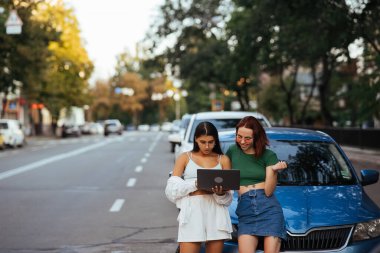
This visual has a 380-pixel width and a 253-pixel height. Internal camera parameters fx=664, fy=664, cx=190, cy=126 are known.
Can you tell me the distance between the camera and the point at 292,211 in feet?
17.7

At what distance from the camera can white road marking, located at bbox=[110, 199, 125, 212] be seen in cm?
1121

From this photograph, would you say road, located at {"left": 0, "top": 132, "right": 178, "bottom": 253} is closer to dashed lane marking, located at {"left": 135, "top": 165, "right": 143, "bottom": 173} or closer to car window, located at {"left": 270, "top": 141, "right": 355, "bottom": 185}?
dashed lane marking, located at {"left": 135, "top": 165, "right": 143, "bottom": 173}

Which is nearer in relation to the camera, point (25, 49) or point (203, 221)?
point (203, 221)

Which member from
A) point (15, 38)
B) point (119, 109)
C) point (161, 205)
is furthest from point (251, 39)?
point (119, 109)

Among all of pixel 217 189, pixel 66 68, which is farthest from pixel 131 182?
pixel 66 68

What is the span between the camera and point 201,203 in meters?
4.64

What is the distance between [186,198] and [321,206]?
4.72 ft

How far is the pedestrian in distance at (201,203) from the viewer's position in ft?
15.1

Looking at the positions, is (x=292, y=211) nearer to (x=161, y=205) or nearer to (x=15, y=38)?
(x=161, y=205)

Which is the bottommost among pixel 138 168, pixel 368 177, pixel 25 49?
pixel 138 168

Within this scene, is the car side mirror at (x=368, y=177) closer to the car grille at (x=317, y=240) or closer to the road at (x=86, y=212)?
the car grille at (x=317, y=240)

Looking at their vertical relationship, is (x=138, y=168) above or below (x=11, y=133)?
below

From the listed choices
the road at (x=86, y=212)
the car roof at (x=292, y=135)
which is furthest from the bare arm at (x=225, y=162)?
the road at (x=86, y=212)

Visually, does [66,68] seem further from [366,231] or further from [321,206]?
[366,231]
